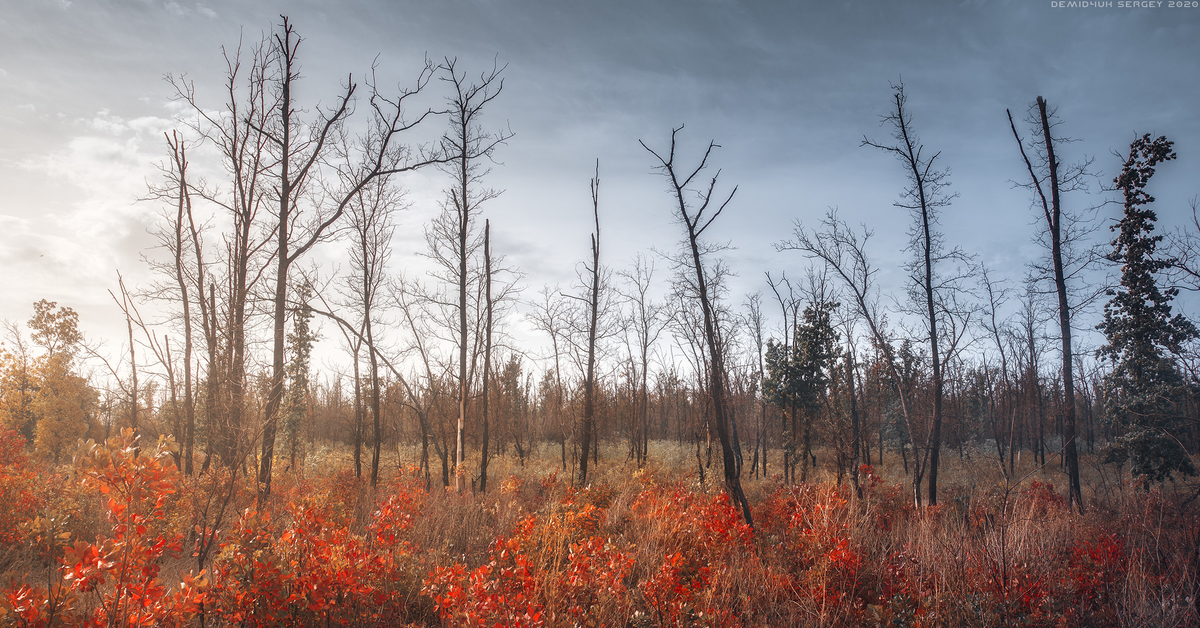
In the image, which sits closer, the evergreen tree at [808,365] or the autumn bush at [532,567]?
the autumn bush at [532,567]

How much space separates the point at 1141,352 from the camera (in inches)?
663

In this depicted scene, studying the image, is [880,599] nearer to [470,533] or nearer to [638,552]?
[638,552]

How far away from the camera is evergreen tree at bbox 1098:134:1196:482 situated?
45.8 feet

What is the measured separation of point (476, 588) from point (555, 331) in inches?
437

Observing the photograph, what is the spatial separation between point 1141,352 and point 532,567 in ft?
76.1

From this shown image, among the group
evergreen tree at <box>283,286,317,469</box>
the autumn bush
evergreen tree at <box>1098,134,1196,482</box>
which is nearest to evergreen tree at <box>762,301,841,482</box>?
evergreen tree at <box>1098,134,1196,482</box>

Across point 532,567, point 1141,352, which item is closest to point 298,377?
point 532,567

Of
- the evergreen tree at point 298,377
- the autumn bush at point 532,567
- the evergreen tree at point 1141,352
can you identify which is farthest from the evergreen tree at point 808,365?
the evergreen tree at point 298,377

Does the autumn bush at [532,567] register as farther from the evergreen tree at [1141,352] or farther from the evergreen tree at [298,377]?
the evergreen tree at [298,377]

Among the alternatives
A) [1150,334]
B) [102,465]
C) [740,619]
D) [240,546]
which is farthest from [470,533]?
[1150,334]

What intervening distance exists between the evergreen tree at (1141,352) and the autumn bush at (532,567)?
33.2 ft

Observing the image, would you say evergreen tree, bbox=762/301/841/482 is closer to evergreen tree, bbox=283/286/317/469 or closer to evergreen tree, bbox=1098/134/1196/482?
evergreen tree, bbox=1098/134/1196/482

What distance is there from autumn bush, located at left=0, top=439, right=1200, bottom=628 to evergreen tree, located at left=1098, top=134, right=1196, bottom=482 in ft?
33.2

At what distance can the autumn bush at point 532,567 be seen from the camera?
3.12 m
